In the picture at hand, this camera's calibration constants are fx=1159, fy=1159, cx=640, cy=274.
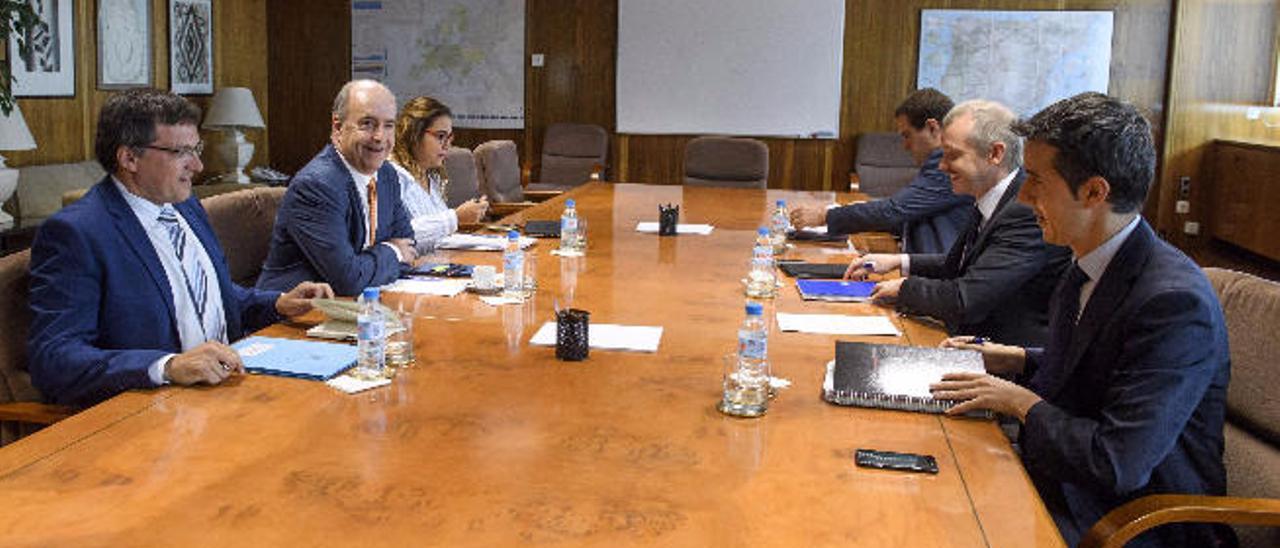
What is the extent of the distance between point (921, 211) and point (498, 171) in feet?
9.61

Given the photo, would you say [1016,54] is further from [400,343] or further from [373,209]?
[400,343]

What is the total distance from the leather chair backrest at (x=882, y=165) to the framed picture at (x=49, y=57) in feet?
17.2

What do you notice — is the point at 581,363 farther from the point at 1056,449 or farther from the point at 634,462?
the point at 1056,449

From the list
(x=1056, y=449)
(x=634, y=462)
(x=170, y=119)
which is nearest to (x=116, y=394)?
(x=170, y=119)

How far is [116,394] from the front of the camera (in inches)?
85.0

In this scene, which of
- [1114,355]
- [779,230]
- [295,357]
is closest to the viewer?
[1114,355]

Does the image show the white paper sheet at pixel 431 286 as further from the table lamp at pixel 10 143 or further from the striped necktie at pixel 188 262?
the table lamp at pixel 10 143

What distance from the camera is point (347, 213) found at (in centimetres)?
343

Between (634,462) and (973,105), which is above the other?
(973,105)

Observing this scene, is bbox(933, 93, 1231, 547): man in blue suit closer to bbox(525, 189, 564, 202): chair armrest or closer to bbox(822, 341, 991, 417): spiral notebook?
bbox(822, 341, 991, 417): spiral notebook

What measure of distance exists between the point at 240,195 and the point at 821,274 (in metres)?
1.77

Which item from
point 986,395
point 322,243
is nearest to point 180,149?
point 322,243

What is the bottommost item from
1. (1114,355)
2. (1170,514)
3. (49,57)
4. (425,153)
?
(1170,514)

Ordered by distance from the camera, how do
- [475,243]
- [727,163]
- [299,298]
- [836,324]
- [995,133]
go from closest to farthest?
[299,298] → [836,324] → [995,133] → [475,243] → [727,163]
